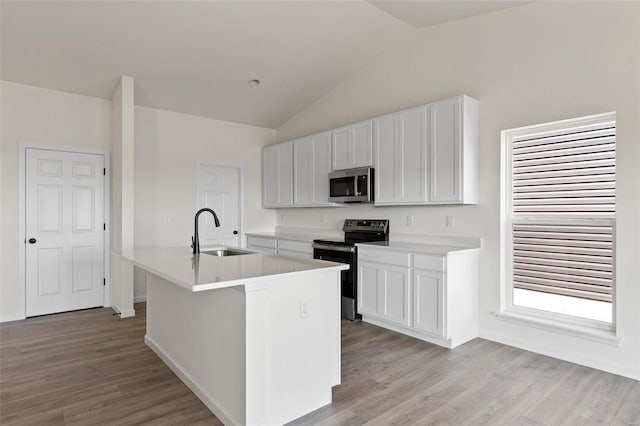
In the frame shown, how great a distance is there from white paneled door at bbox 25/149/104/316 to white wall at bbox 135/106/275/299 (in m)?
0.51

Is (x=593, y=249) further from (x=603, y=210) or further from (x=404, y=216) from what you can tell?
(x=404, y=216)

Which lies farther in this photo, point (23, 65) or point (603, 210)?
point (23, 65)

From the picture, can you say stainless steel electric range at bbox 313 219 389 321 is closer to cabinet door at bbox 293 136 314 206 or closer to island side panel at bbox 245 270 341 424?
cabinet door at bbox 293 136 314 206

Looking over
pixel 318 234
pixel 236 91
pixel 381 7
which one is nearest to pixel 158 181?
pixel 236 91

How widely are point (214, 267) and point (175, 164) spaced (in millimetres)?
3643

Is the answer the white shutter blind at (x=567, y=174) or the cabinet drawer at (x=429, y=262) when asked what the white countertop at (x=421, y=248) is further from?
the white shutter blind at (x=567, y=174)

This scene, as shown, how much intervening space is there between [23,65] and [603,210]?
5.79 m

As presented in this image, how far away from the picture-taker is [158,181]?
530 centimetres

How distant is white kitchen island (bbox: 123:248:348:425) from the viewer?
204cm

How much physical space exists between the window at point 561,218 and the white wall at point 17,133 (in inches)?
199

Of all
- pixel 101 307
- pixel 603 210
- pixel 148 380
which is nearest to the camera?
pixel 148 380

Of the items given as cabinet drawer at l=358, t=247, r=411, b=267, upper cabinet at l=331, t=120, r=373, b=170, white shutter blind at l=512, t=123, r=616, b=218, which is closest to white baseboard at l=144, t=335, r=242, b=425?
cabinet drawer at l=358, t=247, r=411, b=267

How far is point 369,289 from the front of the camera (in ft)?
13.1

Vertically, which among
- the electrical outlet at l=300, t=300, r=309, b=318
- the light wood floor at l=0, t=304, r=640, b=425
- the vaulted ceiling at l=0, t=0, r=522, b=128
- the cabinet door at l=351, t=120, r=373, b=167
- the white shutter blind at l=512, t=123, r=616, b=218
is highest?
the vaulted ceiling at l=0, t=0, r=522, b=128
